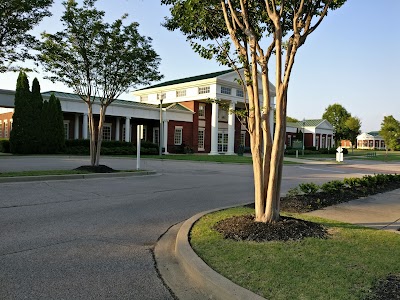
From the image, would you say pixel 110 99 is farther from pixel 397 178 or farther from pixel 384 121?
pixel 384 121

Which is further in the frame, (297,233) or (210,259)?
(297,233)

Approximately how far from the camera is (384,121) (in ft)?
211

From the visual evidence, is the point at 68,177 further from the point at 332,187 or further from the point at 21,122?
the point at 21,122

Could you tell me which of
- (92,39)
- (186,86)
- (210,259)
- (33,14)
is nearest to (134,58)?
(92,39)

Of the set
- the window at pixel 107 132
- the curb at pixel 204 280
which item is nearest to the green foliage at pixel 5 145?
the window at pixel 107 132

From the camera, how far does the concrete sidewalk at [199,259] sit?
138 inches

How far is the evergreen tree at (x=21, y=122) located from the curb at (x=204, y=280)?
89.5ft

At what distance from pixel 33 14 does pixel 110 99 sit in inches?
196

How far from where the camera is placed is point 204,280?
370 cm

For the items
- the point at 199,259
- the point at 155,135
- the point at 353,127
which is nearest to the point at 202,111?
the point at 155,135

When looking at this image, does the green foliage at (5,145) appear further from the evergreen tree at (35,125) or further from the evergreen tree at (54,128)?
the evergreen tree at (54,128)

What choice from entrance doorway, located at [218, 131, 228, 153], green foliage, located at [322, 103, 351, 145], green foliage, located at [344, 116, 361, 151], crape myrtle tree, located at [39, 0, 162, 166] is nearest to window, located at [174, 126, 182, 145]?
entrance doorway, located at [218, 131, 228, 153]

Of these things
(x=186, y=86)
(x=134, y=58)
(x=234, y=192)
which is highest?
(x=186, y=86)

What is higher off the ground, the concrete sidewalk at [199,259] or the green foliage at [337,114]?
the green foliage at [337,114]
